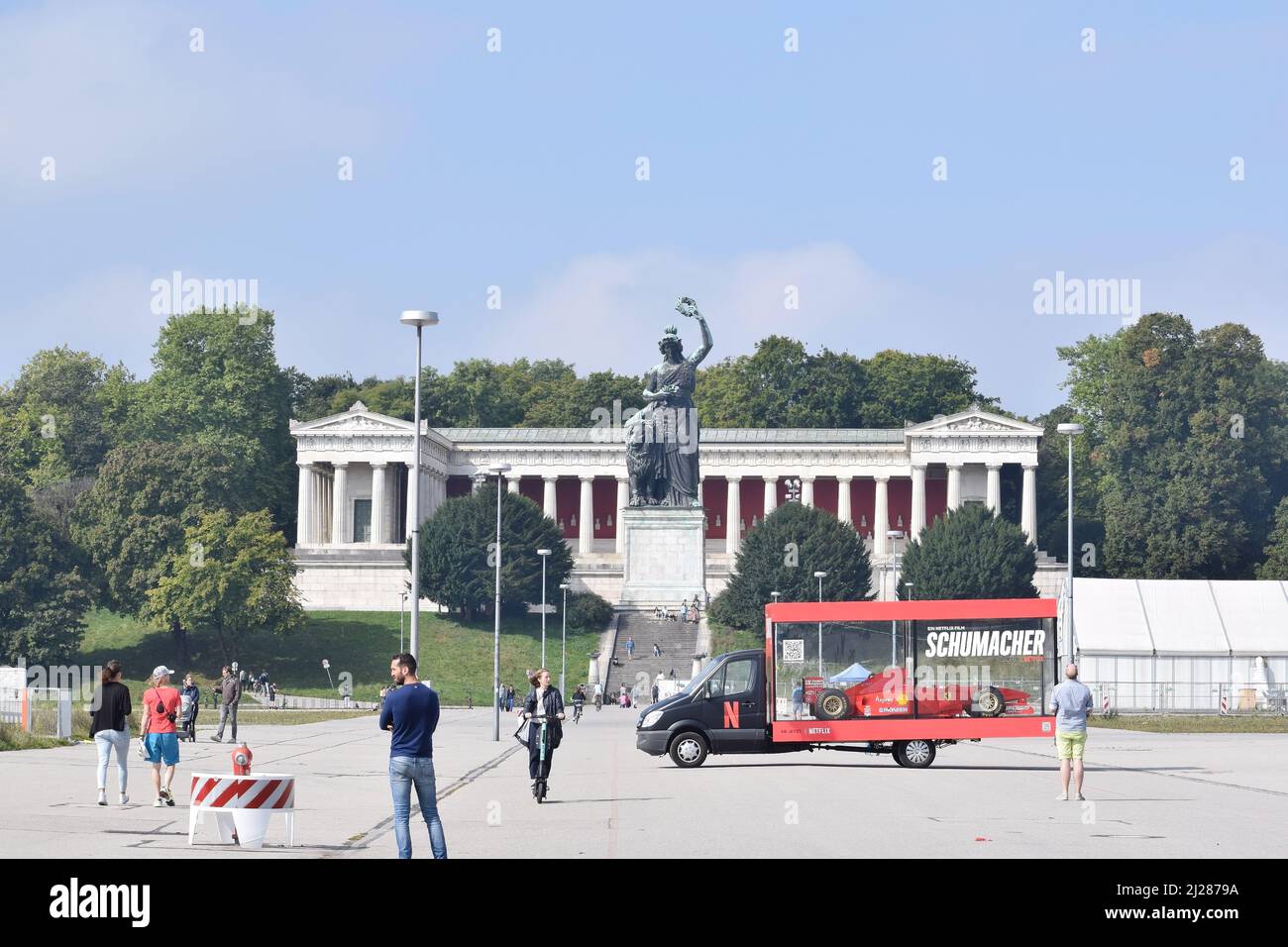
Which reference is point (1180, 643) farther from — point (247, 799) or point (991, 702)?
point (247, 799)

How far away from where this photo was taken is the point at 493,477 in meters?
133

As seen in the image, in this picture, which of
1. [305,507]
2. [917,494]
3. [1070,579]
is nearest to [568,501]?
[305,507]

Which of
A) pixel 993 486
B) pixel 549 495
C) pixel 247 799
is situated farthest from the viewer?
pixel 549 495

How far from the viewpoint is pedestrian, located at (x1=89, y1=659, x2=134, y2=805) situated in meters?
23.7

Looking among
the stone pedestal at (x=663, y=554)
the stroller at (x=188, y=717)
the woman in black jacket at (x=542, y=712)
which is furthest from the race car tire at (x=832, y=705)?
the stone pedestal at (x=663, y=554)

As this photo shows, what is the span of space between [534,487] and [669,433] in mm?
53375

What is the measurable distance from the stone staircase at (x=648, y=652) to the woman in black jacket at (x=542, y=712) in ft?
199

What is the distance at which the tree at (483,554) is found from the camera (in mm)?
105812

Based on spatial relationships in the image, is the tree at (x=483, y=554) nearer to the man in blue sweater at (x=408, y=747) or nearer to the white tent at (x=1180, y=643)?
the white tent at (x=1180, y=643)

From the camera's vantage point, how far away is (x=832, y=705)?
35.5 meters

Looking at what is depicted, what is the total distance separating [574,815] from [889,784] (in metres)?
7.42

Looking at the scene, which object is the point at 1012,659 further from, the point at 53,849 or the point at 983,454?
the point at 983,454

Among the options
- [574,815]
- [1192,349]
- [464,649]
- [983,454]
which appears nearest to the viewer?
[574,815]
